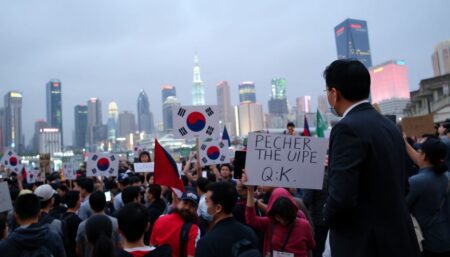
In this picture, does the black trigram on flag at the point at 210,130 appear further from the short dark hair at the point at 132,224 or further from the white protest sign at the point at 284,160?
the short dark hair at the point at 132,224

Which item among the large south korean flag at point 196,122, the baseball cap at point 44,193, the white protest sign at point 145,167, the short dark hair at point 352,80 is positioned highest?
the large south korean flag at point 196,122

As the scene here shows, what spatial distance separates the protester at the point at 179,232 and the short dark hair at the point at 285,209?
3.04 feet

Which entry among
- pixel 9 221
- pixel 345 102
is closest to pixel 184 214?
pixel 345 102

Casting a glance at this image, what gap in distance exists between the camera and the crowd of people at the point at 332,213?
238 centimetres

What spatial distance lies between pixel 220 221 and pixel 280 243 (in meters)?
1.19

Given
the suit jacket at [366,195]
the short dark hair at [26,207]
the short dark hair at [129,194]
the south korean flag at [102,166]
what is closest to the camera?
the suit jacket at [366,195]

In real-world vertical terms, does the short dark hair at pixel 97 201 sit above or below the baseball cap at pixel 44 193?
below

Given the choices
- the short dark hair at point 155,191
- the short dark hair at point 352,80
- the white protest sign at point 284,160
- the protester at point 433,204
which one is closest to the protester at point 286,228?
the white protest sign at point 284,160

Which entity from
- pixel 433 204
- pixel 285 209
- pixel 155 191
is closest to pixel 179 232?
pixel 285 209

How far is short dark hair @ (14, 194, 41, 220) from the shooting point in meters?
4.48

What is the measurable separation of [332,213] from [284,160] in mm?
1701

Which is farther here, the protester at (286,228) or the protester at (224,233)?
the protester at (286,228)

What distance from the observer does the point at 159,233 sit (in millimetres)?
4496

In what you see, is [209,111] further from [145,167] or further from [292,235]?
[292,235]
